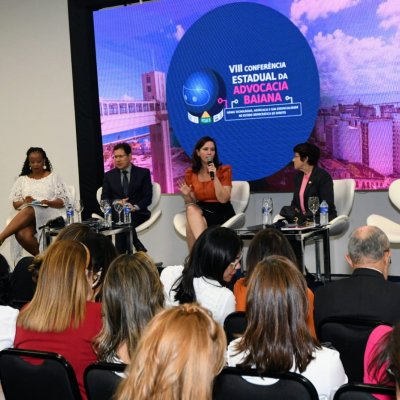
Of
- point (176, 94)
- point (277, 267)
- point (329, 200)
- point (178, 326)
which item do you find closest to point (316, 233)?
point (329, 200)

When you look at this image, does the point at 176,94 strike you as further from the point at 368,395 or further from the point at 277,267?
the point at 368,395

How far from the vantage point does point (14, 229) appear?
22.8 ft

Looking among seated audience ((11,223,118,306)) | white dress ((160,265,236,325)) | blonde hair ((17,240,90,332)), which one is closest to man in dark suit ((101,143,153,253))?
seated audience ((11,223,118,306))

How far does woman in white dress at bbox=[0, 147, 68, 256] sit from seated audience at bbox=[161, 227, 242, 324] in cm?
399

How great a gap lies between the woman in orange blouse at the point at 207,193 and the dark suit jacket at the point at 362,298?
141 inches

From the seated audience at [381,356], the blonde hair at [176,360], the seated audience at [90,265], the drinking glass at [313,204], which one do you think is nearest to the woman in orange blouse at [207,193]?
the drinking glass at [313,204]

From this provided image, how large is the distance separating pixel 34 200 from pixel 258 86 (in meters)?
2.60

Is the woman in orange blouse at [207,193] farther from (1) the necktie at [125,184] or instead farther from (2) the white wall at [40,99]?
(2) the white wall at [40,99]

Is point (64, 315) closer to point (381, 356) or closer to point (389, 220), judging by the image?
point (381, 356)

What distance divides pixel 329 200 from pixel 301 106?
3.51ft

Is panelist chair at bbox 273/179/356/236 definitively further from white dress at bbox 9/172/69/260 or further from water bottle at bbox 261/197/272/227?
white dress at bbox 9/172/69/260

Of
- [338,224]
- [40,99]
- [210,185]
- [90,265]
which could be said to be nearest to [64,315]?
[90,265]

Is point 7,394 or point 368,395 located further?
point 7,394

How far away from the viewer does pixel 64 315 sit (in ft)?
7.97
